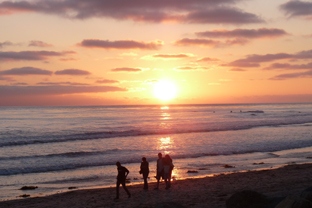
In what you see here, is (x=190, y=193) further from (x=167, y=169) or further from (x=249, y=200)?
(x=249, y=200)

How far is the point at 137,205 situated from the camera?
664 inches

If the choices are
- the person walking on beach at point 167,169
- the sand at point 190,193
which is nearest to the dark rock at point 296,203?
the sand at point 190,193

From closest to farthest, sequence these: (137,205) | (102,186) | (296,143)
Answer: (137,205), (102,186), (296,143)

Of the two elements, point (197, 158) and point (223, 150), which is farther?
point (223, 150)

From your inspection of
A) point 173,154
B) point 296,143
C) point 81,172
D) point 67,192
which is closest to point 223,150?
point 173,154

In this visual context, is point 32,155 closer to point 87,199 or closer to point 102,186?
point 102,186

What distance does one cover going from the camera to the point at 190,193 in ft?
62.9

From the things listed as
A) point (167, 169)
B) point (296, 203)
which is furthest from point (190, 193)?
point (296, 203)

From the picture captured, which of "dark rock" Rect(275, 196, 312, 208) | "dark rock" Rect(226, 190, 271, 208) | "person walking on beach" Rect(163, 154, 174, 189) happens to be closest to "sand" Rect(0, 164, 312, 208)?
"person walking on beach" Rect(163, 154, 174, 189)

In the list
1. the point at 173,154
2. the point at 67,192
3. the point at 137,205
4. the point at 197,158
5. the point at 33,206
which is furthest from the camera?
the point at 173,154

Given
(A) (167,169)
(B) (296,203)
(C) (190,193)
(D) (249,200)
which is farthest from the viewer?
(A) (167,169)

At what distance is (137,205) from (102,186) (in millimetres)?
6295

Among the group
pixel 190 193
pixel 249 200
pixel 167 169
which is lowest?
pixel 190 193

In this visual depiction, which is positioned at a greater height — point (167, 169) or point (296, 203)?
point (296, 203)
